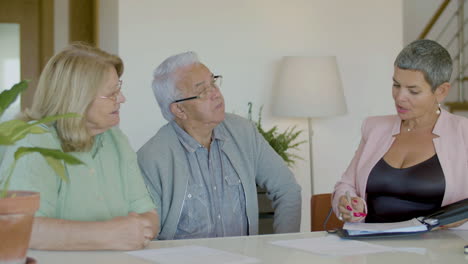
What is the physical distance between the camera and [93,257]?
1932 mm

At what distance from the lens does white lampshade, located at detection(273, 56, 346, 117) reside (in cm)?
426

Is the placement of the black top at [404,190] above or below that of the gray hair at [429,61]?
below

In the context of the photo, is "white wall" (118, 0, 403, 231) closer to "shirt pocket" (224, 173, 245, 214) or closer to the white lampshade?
the white lampshade

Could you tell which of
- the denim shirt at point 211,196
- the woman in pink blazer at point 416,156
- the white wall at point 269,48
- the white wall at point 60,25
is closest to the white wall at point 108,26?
the white wall at point 269,48

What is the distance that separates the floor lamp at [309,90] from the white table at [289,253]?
205 centimetres

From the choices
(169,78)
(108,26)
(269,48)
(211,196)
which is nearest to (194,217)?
(211,196)

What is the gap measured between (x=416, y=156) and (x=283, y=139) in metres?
1.51

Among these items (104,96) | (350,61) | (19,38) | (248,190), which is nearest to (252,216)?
(248,190)

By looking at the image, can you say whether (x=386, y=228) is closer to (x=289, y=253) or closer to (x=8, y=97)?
(x=289, y=253)

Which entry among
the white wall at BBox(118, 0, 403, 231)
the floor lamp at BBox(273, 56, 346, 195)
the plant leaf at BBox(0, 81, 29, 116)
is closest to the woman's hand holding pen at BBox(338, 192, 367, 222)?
the plant leaf at BBox(0, 81, 29, 116)

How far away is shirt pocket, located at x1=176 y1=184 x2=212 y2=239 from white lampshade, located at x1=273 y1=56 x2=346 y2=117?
1.58 meters

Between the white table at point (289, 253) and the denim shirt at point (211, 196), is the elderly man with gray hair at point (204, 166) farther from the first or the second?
the white table at point (289, 253)

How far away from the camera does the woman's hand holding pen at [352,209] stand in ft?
8.10

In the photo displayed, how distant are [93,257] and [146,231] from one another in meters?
0.21
